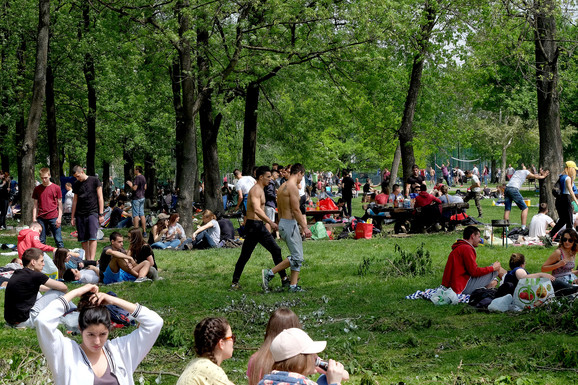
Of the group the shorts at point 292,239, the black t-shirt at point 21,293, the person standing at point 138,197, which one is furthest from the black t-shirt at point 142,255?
the person standing at point 138,197

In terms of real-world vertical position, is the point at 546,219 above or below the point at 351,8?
below

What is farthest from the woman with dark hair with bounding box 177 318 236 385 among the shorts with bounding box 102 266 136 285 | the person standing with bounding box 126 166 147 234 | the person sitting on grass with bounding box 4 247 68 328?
the person standing with bounding box 126 166 147 234

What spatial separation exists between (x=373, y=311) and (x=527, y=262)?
500 cm

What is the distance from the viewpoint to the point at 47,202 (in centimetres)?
1568

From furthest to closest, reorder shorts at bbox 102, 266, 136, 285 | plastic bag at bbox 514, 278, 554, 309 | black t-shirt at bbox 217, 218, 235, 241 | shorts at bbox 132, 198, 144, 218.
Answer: shorts at bbox 132, 198, 144, 218
black t-shirt at bbox 217, 218, 235, 241
shorts at bbox 102, 266, 136, 285
plastic bag at bbox 514, 278, 554, 309

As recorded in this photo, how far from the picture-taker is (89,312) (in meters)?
4.72

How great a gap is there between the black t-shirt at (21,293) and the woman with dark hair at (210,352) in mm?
4980

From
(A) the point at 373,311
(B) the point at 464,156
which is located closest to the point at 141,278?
(A) the point at 373,311

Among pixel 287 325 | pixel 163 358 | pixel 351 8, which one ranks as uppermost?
pixel 351 8

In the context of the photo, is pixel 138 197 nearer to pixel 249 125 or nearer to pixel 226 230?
pixel 226 230

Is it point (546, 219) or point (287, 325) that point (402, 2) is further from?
point (287, 325)

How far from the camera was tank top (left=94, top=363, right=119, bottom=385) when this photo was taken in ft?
15.7

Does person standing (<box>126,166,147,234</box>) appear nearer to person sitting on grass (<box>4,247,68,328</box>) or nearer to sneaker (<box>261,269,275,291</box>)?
sneaker (<box>261,269,275,291</box>)

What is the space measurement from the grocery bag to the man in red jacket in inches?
338
